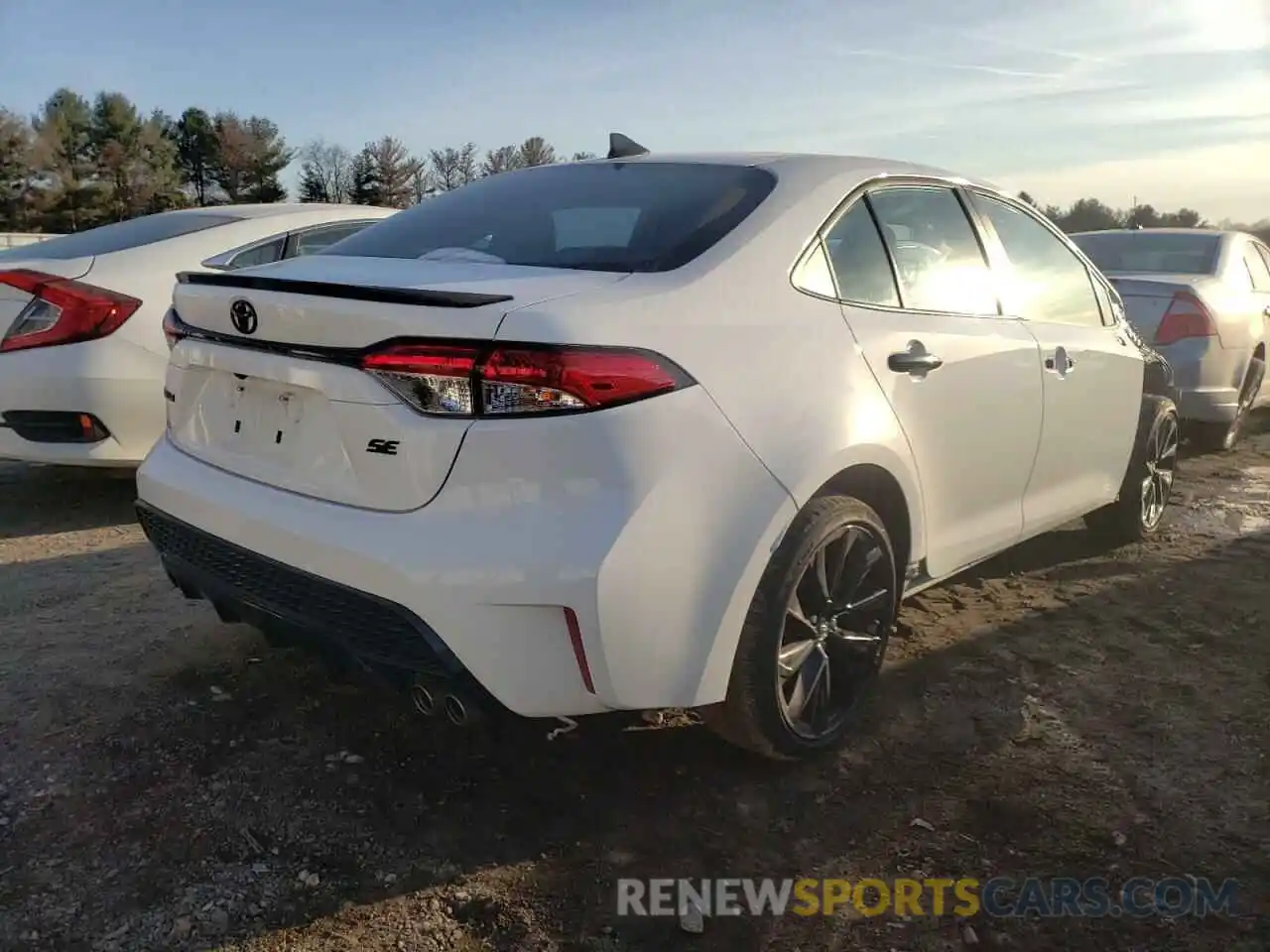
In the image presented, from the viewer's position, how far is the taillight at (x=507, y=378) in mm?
2006

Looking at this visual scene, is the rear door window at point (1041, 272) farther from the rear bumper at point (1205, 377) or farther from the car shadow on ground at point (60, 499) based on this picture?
the car shadow on ground at point (60, 499)

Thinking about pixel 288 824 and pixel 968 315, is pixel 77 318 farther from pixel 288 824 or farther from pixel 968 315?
pixel 968 315

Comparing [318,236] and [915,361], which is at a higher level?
[318,236]

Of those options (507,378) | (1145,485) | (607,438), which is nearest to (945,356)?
(607,438)

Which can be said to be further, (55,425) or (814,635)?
(55,425)

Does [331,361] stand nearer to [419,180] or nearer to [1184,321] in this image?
[1184,321]

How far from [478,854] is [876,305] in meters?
1.72

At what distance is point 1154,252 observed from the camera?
7195 mm

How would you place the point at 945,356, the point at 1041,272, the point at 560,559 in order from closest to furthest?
the point at 560,559 < the point at 945,356 < the point at 1041,272

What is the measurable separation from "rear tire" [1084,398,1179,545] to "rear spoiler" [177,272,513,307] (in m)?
3.40

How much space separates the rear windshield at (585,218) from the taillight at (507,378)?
0.43 meters

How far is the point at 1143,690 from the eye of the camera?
3.20 m

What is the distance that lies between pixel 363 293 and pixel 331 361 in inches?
6.2

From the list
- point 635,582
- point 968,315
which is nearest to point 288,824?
point 635,582
